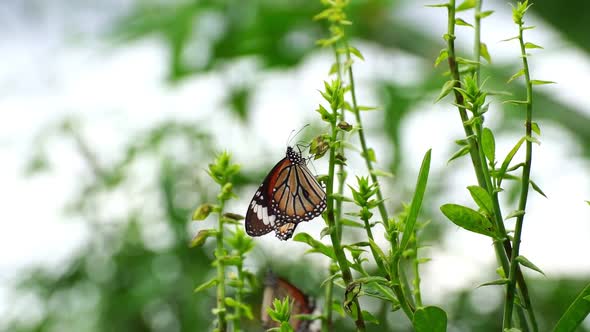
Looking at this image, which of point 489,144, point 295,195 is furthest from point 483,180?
point 295,195

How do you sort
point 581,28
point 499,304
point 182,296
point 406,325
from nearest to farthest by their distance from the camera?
point 406,325 → point 499,304 → point 182,296 → point 581,28

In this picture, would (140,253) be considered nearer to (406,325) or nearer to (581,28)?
(406,325)

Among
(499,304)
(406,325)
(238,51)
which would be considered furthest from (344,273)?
(238,51)

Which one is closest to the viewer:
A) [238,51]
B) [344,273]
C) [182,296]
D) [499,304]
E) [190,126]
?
[344,273]

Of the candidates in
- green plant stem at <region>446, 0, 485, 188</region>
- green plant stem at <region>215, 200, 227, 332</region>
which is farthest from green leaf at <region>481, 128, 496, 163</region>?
green plant stem at <region>215, 200, 227, 332</region>

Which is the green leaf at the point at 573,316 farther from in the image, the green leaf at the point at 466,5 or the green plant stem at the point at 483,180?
the green leaf at the point at 466,5

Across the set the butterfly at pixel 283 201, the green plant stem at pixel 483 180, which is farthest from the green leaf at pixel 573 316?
the butterfly at pixel 283 201

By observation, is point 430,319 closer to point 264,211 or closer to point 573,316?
point 573,316

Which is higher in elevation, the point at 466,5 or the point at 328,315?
the point at 466,5
